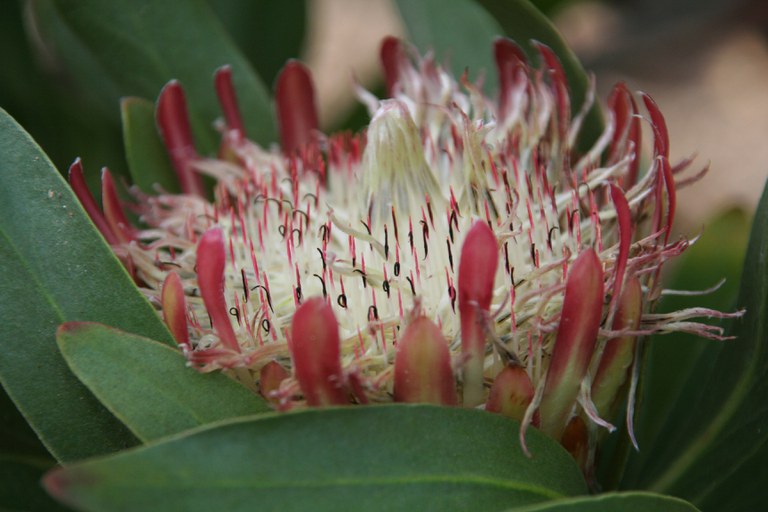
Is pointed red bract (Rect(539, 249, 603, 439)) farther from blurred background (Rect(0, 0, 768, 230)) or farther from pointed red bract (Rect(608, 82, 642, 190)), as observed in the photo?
blurred background (Rect(0, 0, 768, 230))

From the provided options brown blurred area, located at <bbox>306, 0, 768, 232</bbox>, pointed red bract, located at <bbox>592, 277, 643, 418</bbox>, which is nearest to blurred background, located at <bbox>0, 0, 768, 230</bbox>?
brown blurred area, located at <bbox>306, 0, 768, 232</bbox>

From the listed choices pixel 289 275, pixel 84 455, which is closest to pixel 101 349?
pixel 84 455

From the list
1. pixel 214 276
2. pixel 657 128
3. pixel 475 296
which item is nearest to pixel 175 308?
pixel 214 276

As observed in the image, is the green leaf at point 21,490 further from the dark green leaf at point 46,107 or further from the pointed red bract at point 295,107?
the dark green leaf at point 46,107

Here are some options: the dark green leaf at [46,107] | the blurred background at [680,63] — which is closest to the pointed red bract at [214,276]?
the dark green leaf at [46,107]

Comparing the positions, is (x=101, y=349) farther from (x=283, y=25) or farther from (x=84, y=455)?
→ (x=283, y=25)

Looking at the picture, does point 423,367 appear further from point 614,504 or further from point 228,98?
point 228,98
